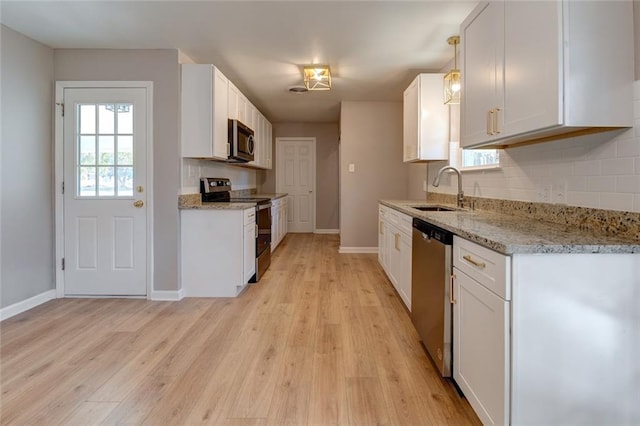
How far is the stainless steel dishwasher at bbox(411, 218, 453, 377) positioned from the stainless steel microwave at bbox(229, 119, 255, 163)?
88.3 inches

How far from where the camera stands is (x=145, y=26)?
2.87m

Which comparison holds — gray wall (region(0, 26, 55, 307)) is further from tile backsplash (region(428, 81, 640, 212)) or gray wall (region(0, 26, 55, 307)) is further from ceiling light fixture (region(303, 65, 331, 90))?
tile backsplash (region(428, 81, 640, 212))

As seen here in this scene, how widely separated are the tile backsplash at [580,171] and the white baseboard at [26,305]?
3966mm

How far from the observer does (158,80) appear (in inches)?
131

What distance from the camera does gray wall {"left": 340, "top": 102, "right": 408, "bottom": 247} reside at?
5.49 metres

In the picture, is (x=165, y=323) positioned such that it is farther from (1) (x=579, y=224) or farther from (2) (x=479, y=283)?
(1) (x=579, y=224)

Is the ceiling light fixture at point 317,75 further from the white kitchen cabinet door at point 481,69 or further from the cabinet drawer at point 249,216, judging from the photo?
the white kitchen cabinet door at point 481,69

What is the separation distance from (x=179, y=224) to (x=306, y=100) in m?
2.96

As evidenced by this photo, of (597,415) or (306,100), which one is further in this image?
(306,100)

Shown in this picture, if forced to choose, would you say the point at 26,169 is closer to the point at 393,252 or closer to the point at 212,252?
the point at 212,252

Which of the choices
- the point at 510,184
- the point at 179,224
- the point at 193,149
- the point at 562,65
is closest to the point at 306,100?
the point at 193,149

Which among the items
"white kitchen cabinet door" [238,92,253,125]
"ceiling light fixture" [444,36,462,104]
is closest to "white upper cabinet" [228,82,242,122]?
"white kitchen cabinet door" [238,92,253,125]

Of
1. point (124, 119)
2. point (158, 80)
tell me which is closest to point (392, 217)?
point (158, 80)

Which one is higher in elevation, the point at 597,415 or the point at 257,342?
the point at 597,415
